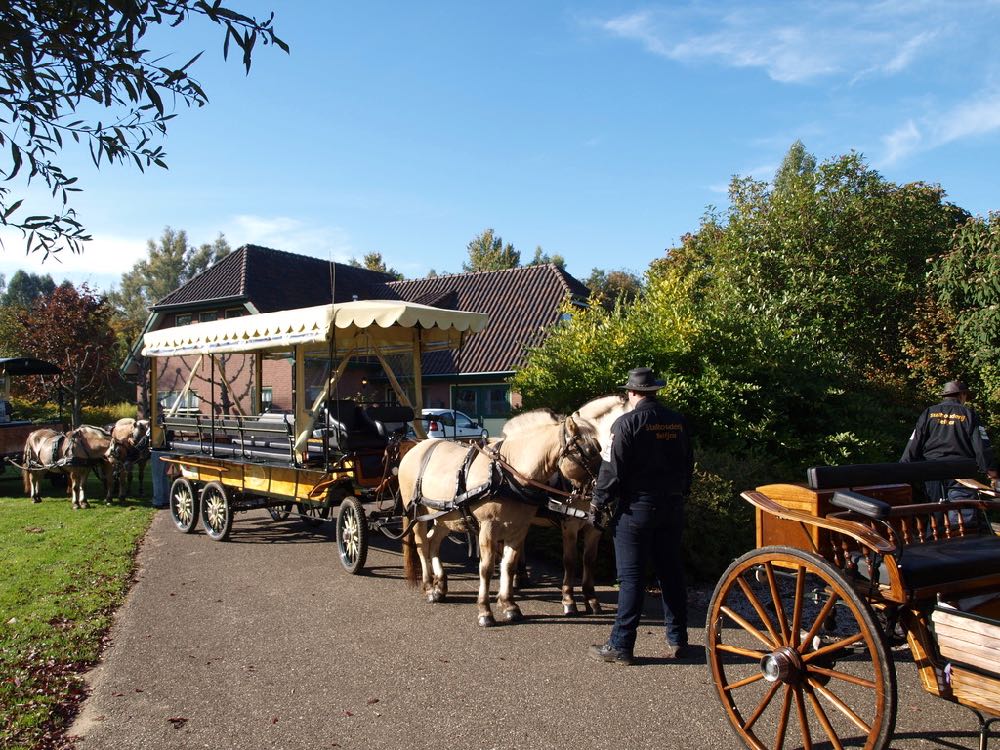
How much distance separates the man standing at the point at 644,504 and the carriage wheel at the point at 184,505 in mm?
7242

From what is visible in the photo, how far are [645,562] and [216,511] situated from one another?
22.5ft

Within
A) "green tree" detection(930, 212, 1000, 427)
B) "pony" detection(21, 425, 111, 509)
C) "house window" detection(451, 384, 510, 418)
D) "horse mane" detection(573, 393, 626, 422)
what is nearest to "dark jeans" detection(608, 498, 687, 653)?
"horse mane" detection(573, 393, 626, 422)

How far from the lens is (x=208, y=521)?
10242 mm

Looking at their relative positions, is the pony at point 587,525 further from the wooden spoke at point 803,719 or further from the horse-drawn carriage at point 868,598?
the wooden spoke at point 803,719

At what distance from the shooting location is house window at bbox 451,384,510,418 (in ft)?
88.7

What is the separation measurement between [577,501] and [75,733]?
3.68 m

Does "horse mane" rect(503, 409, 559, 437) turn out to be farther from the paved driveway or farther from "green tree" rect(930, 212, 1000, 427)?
"green tree" rect(930, 212, 1000, 427)

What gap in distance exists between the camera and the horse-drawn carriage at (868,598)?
3.05 m

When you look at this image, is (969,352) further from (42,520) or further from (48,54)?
(42,520)

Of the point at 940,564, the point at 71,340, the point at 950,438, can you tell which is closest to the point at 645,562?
the point at 940,564

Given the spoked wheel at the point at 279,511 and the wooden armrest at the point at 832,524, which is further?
the spoked wheel at the point at 279,511

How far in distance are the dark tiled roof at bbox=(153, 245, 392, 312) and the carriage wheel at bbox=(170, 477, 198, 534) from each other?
52.7ft

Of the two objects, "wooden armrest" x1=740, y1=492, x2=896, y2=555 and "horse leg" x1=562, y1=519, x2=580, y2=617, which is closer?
"wooden armrest" x1=740, y1=492, x2=896, y2=555

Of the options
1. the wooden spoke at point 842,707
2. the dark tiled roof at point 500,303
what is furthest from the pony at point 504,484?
the dark tiled roof at point 500,303
